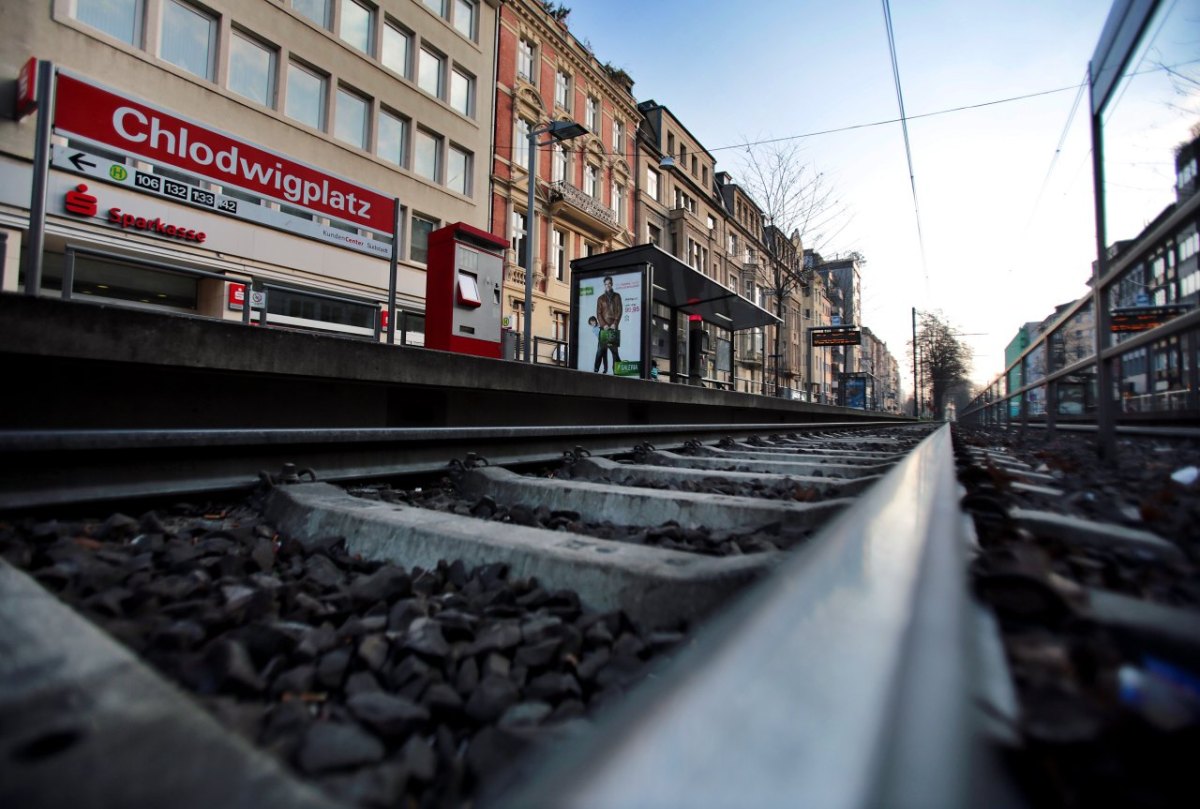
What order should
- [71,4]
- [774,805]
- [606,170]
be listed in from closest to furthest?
[774,805]
[71,4]
[606,170]

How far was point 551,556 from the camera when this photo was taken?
1482 millimetres

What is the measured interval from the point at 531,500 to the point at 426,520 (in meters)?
0.83

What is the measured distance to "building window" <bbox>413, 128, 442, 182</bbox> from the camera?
771 inches

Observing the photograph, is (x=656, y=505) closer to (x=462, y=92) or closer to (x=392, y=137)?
(x=392, y=137)

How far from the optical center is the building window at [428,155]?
19594mm

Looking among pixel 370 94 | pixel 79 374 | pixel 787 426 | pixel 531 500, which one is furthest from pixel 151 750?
pixel 370 94

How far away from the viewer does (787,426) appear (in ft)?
27.3

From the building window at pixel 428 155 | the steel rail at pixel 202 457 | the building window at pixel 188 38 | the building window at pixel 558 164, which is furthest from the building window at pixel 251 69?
the steel rail at pixel 202 457

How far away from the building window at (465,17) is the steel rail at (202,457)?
2260 centimetres

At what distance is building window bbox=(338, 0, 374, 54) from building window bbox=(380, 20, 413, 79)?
502 millimetres

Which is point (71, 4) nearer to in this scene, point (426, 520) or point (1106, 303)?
point (426, 520)

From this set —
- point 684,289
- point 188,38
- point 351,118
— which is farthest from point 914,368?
point 188,38

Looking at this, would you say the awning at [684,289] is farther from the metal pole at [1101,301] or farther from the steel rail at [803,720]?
the steel rail at [803,720]

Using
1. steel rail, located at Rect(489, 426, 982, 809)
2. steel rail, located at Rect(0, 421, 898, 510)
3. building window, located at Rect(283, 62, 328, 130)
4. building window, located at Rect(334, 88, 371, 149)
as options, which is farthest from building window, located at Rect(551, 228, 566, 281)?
steel rail, located at Rect(489, 426, 982, 809)
